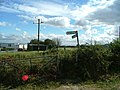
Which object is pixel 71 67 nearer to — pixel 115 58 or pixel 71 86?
pixel 71 86

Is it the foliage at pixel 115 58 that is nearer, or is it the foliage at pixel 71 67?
the foliage at pixel 71 67

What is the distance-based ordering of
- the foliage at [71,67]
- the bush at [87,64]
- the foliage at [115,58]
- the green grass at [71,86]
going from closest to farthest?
the green grass at [71,86]
the foliage at [71,67]
the bush at [87,64]
the foliage at [115,58]

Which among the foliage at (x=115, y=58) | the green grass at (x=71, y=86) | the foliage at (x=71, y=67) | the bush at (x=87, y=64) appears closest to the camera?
the green grass at (x=71, y=86)

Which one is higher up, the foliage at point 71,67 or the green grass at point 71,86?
the foliage at point 71,67

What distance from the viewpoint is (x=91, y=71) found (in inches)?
555

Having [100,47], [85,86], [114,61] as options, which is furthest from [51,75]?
[114,61]

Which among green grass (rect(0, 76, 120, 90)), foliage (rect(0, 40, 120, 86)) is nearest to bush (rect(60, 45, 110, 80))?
foliage (rect(0, 40, 120, 86))

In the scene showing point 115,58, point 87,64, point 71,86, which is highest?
point 115,58

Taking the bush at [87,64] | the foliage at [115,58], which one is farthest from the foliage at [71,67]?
the foliage at [115,58]

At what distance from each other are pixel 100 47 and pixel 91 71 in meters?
1.62

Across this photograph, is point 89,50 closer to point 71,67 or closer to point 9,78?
point 71,67

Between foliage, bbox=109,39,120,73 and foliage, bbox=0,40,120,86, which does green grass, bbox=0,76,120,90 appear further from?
foliage, bbox=109,39,120,73

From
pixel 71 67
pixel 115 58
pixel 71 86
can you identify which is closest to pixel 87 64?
pixel 71 67

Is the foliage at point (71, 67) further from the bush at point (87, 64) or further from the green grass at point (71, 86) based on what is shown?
the green grass at point (71, 86)
